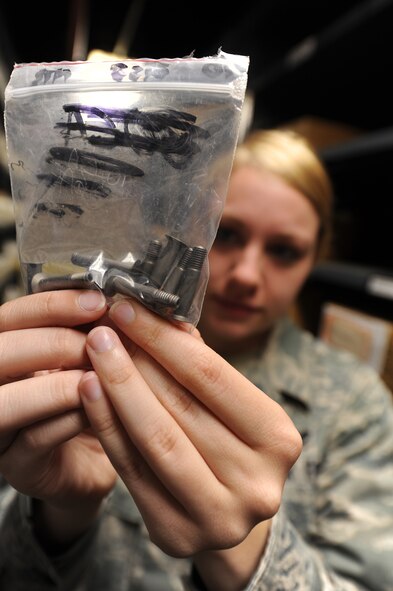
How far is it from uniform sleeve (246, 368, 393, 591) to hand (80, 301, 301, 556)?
0.44 feet

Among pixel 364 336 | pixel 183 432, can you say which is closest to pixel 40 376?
pixel 183 432

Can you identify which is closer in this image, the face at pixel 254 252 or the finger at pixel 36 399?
the finger at pixel 36 399

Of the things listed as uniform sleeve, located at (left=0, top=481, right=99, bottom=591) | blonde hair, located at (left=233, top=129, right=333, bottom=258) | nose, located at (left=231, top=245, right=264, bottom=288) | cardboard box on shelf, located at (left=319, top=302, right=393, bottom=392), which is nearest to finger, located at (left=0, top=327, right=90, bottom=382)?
uniform sleeve, located at (left=0, top=481, right=99, bottom=591)

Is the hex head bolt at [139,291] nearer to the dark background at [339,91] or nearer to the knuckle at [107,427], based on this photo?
the knuckle at [107,427]

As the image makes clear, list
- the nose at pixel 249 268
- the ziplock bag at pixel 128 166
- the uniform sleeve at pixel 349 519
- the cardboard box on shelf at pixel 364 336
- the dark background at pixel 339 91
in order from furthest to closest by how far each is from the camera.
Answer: the dark background at pixel 339 91
the cardboard box on shelf at pixel 364 336
the nose at pixel 249 268
the uniform sleeve at pixel 349 519
the ziplock bag at pixel 128 166

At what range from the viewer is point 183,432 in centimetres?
36

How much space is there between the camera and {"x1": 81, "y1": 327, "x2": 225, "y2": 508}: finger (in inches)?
13.0

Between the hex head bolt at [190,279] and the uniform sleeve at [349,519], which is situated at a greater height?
the hex head bolt at [190,279]

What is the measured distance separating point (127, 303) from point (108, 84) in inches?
6.6

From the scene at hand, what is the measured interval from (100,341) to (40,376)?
7cm

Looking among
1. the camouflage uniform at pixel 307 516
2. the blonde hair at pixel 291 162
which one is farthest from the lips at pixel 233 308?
the blonde hair at pixel 291 162

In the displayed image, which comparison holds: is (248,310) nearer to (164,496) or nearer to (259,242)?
(259,242)

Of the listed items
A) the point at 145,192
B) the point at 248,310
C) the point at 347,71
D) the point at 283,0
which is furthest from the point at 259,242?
the point at 283,0

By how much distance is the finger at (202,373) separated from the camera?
0.34 m
